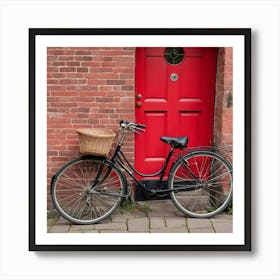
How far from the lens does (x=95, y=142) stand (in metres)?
4.79

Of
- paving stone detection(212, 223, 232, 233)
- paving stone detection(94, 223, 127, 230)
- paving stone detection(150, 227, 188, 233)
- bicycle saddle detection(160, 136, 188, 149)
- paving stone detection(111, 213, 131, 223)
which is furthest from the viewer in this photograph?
bicycle saddle detection(160, 136, 188, 149)

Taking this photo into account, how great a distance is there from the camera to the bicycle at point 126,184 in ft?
16.4

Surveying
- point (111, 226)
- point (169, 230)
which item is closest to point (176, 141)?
point (169, 230)

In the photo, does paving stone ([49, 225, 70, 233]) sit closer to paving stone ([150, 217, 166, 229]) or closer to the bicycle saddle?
paving stone ([150, 217, 166, 229])

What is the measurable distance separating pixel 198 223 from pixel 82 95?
53.7 inches

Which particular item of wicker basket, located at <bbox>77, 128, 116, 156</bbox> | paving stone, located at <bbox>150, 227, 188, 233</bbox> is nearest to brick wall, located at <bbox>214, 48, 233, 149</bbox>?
paving stone, located at <bbox>150, 227, 188, 233</bbox>

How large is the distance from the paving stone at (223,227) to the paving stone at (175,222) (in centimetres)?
26

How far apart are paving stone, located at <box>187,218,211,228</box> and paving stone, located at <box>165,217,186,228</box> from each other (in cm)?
5

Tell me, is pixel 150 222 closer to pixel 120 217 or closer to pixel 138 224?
pixel 138 224

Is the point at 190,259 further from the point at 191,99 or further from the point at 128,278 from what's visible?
the point at 191,99

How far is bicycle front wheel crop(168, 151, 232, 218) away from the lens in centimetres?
507

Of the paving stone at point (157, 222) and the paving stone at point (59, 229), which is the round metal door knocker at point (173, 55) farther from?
the paving stone at point (59, 229)
